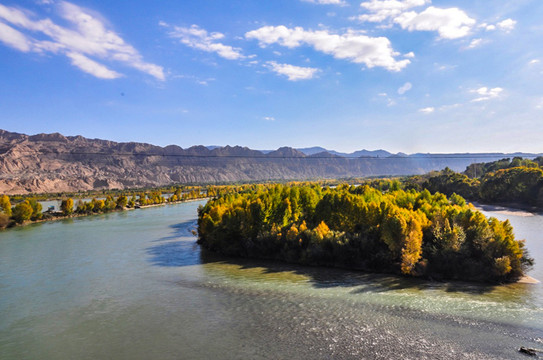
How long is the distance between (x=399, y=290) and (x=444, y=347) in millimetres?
8199

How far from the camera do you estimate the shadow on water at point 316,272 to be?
2564 centimetres

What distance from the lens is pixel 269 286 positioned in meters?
27.3

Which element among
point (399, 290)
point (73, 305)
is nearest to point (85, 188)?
point (73, 305)

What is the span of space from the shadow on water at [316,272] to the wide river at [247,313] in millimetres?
146

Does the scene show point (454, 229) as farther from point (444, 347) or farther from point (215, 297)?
point (215, 297)

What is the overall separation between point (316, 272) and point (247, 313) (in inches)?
409

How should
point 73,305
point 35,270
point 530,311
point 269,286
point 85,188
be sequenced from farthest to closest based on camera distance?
point 85,188
point 35,270
point 269,286
point 73,305
point 530,311

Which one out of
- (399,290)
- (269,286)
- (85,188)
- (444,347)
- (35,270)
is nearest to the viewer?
(444,347)

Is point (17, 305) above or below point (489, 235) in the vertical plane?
below

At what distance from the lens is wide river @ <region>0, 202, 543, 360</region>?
57.0 ft

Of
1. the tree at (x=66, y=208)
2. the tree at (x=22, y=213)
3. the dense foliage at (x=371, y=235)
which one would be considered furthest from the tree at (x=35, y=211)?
the dense foliage at (x=371, y=235)

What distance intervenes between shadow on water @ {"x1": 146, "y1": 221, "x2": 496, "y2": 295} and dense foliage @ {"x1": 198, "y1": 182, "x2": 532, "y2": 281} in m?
1.00

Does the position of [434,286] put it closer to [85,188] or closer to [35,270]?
[35,270]

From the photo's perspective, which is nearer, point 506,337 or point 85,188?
point 506,337
